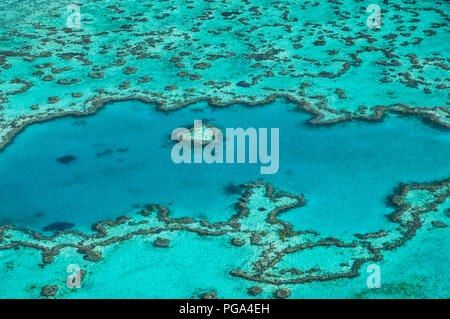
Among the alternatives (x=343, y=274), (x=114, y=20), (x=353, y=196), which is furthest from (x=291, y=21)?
(x=343, y=274)

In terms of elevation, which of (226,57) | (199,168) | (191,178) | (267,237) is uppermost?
(226,57)

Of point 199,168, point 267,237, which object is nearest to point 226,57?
point 199,168

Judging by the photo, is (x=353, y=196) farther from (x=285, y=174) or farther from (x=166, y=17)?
(x=166, y=17)

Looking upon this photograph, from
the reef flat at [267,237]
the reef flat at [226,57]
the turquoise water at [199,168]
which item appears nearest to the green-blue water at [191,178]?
the turquoise water at [199,168]

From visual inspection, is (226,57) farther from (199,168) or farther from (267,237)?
(267,237)

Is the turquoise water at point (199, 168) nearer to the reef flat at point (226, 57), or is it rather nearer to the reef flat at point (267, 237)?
the reef flat at point (267, 237)
